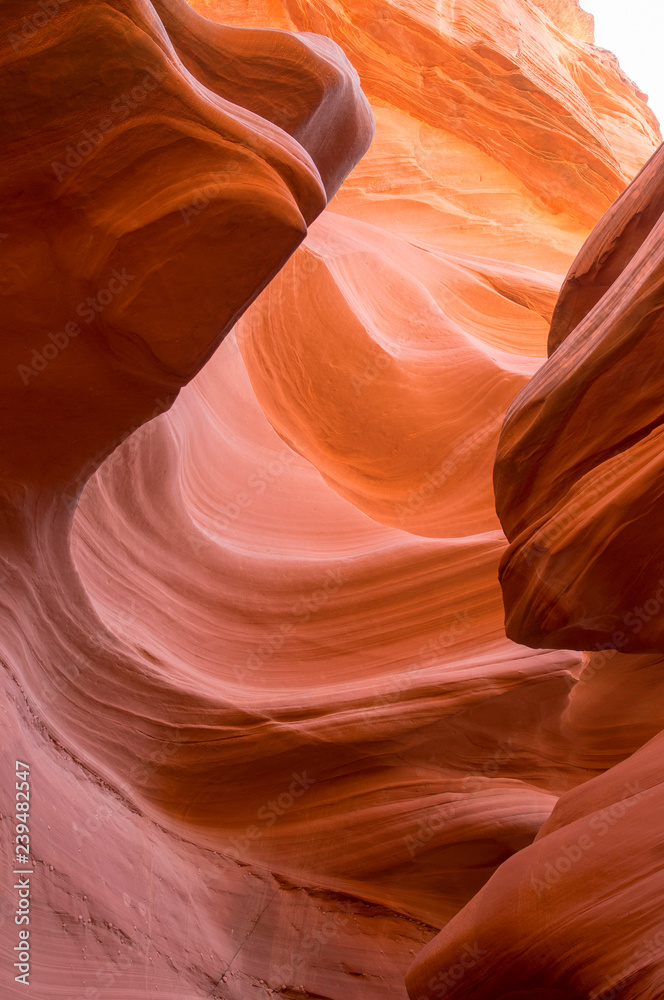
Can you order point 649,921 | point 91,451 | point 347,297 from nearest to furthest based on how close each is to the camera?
point 649,921 < point 91,451 < point 347,297

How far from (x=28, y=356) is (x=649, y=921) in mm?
2363

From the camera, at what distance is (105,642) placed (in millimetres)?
3357

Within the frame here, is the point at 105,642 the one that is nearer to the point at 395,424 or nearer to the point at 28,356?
the point at 28,356

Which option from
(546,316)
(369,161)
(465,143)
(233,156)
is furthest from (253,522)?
(465,143)

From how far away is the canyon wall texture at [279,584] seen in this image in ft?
7.61

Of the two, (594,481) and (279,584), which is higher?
(594,481)

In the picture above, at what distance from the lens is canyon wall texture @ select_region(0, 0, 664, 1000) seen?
2.32 m

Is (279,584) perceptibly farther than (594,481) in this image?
Yes

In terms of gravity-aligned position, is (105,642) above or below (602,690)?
below

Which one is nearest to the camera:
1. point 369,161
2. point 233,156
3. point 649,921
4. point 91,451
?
point 649,921

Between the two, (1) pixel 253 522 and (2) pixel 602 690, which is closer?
(2) pixel 602 690

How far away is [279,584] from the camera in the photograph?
4.25 meters

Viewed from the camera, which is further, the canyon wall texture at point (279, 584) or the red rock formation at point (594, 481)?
the red rock formation at point (594, 481)

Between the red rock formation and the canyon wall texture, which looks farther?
the red rock formation
